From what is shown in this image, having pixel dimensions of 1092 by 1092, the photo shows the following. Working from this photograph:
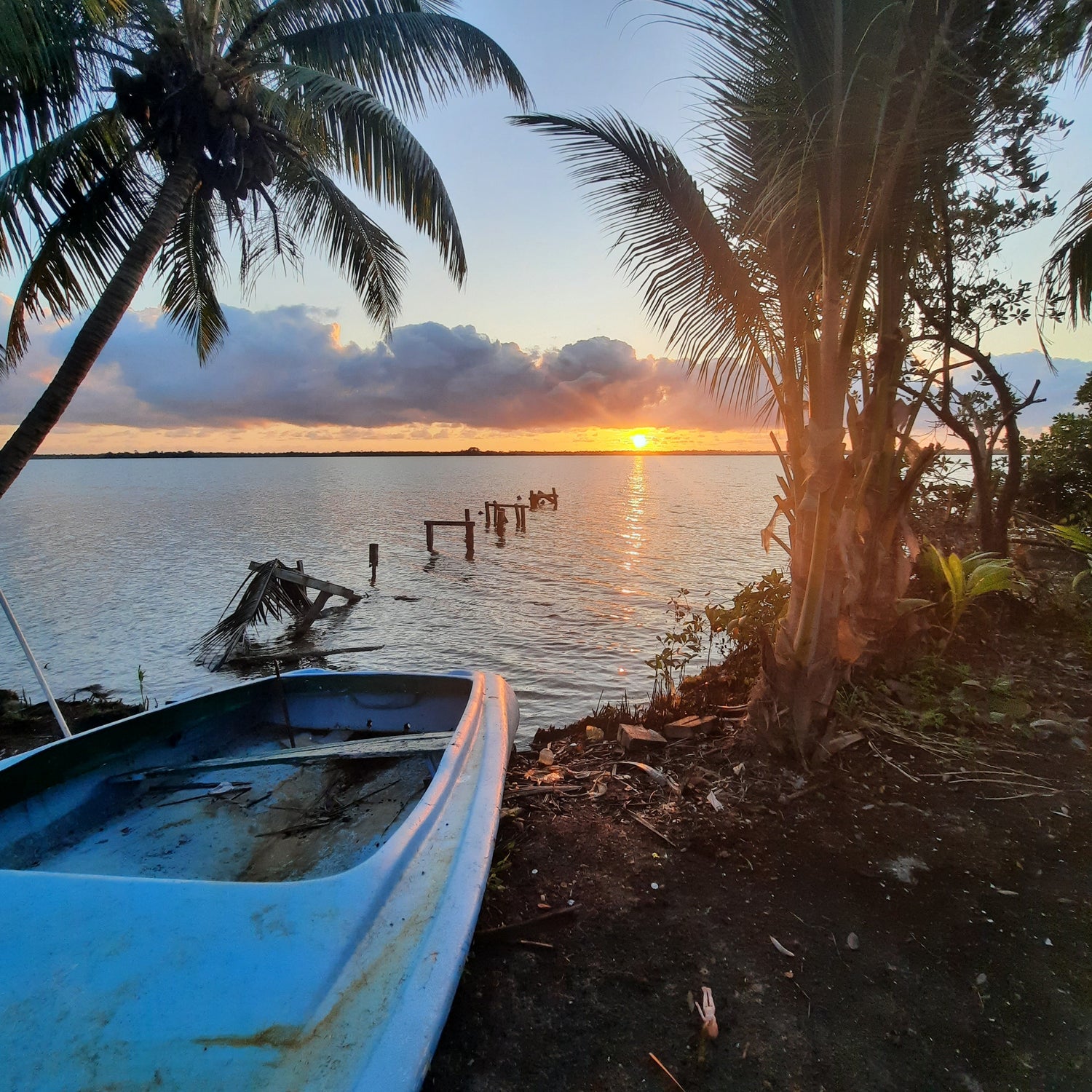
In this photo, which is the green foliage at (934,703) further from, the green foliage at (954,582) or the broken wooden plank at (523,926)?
the broken wooden plank at (523,926)

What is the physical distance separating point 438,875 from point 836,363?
374 centimetres

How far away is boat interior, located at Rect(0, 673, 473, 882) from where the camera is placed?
3525 millimetres

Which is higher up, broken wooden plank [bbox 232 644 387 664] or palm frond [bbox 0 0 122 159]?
palm frond [bbox 0 0 122 159]

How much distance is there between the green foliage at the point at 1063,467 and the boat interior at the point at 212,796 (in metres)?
12.5

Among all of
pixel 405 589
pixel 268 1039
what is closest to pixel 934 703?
pixel 268 1039

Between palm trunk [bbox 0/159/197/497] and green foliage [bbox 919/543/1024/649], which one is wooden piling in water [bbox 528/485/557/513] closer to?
palm trunk [bbox 0/159/197/497]

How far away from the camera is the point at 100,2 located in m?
6.05

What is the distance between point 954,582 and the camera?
6.13 meters

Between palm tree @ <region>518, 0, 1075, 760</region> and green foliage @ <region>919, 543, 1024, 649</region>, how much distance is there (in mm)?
809

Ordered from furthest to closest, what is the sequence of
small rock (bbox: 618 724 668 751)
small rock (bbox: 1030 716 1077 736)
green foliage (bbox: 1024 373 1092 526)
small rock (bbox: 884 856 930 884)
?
green foliage (bbox: 1024 373 1092 526), small rock (bbox: 618 724 668 751), small rock (bbox: 1030 716 1077 736), small rock (bbox: 884 856 930 884)

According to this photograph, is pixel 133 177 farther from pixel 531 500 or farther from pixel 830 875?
pixel 531 500

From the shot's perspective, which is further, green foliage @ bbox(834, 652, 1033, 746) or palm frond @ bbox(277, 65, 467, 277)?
palm frond @ bbox(277, 65, 467, 277)

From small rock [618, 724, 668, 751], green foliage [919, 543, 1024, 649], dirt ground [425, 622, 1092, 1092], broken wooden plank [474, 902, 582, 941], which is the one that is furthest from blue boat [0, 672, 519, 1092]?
green foliage [919, 543, 1024, 649]

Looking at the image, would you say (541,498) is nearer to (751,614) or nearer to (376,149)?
(376,149)
